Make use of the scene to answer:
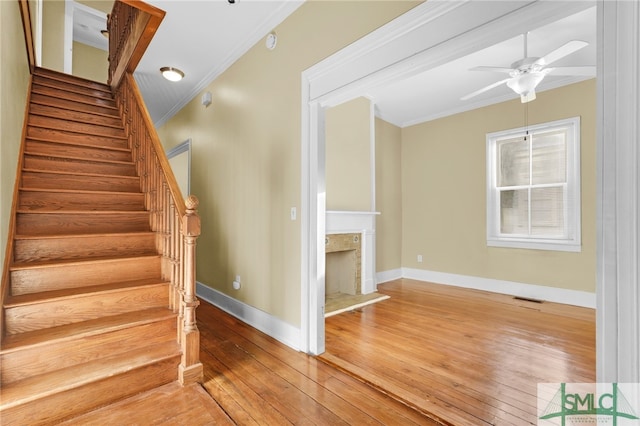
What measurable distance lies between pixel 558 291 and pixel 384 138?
340cm

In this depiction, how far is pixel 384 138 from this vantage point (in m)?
5.25

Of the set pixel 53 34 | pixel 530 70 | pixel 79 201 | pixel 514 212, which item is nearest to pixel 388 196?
pixel 514 212

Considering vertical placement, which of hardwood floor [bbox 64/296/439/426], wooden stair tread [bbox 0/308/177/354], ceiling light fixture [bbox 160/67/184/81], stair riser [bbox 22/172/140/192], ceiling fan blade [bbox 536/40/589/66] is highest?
ceiling light fixture [bbox 160/67/184/81]

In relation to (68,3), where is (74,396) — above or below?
below

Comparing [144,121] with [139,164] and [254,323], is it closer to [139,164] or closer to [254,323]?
[139,164]

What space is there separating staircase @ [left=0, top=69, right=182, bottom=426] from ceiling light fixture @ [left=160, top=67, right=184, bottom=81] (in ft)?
3.38

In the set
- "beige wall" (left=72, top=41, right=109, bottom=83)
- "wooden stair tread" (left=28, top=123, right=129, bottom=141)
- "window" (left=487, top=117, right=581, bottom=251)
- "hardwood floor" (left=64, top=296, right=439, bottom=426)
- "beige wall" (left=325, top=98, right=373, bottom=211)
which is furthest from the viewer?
"beige wall" (left=72, top=41, right=109, bottom=83)

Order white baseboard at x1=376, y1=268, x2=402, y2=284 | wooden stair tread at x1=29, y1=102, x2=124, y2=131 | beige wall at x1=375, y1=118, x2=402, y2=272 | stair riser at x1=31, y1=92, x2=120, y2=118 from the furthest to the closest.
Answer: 1. beige wall at x1=375, y1=118, x2=402, y2=272
2. white baseboard at x1=376, y1=268, x2=402, y2=284
3. stair riser at x1=31, y1=92, x2=120, y2=118
4. wooden stair tread at x1=29, y1=102, x2=124, y2=131

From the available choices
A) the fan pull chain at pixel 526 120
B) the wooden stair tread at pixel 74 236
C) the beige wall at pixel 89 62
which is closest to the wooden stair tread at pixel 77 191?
the wooden stair tread at pixel 74 236

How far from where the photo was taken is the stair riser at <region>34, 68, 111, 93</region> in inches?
135

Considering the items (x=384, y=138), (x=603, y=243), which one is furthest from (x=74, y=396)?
(x=384, y=138)

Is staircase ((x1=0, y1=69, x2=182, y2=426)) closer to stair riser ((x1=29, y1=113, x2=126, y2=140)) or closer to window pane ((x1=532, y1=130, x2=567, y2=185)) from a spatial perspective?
stair riser ((x1=29, y1=113, x2=126, y2=140))

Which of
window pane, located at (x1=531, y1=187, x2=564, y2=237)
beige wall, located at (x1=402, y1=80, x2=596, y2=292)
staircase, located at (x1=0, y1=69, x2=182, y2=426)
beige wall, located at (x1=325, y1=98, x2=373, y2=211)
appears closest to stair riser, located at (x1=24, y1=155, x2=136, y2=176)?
staircase, located at (x1=0, y1=69, x2=182, y2=426)

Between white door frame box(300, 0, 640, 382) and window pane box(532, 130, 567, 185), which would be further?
window pane box(532, 130, 567, 185)
